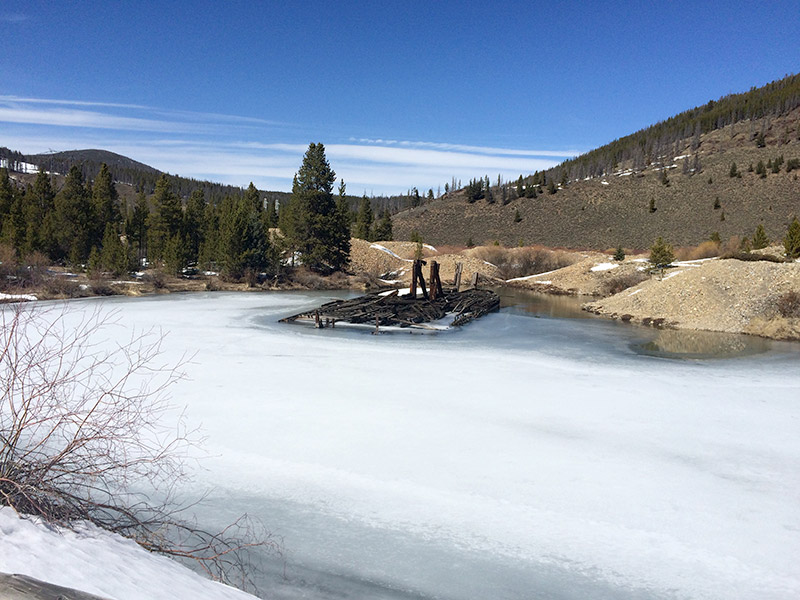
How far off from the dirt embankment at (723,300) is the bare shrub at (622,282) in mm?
7709

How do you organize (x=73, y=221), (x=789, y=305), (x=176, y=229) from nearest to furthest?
(x=789, y=305) → (x=73, y=221) → (x=176, y=229)

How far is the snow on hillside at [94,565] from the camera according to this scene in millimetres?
3092

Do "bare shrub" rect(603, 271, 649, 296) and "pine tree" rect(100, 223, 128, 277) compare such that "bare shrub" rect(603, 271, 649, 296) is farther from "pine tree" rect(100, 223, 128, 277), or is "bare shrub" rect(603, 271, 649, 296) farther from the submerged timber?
"pine tree" rect(100, 223, 128, 277)

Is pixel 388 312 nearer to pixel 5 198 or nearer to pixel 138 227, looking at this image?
pixel 138 227

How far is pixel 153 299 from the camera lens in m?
24.7

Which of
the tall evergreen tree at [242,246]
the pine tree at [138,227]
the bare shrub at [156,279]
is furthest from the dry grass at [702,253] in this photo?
the pine tree at [138,227]

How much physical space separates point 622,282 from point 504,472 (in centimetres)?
2981

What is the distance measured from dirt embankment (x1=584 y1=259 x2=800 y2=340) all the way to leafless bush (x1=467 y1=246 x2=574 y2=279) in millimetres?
20268

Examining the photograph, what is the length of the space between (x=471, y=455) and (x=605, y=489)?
1.69 meters

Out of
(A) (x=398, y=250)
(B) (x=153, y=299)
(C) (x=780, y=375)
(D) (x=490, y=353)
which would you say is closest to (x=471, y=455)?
(D) (x=490, y=353)

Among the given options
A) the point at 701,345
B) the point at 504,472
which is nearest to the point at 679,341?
the point at 701,345

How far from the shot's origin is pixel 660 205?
7544cm

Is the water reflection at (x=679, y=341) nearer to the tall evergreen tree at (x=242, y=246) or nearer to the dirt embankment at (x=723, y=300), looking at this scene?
the dirt embankment at (x=723, y=300)

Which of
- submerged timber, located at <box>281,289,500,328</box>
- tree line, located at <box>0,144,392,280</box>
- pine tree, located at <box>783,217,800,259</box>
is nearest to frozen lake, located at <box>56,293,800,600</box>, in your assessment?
submerged timber, located at <box>281,289,500,328</box>
